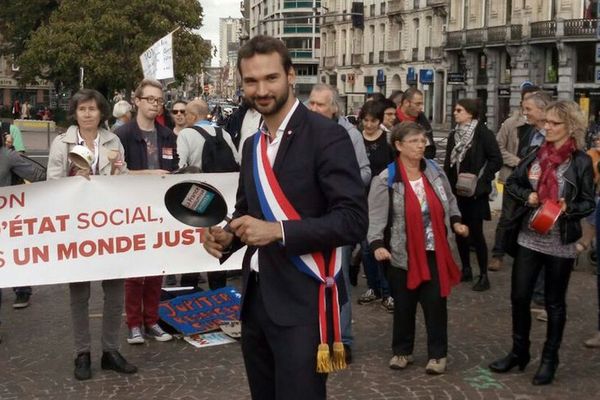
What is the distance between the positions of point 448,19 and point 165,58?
52.3 metres

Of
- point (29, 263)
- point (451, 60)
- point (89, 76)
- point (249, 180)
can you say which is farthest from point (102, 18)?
point (249, 180)

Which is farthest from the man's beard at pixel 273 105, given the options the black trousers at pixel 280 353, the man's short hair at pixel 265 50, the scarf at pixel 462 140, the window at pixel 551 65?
the window at pixel 551 65

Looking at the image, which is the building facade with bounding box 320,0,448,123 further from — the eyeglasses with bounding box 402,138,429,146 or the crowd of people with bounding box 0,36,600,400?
the eyeglasses with bounding box 402,138,429,146

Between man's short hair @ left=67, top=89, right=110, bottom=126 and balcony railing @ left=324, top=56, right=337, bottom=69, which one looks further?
balcony railing @ left=324, top=56, right=337, bottom=69

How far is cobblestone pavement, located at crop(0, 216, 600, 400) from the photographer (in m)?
5.93

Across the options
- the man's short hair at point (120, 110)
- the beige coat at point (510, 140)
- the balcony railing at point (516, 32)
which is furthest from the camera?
the balcony railing at point (516, 32)

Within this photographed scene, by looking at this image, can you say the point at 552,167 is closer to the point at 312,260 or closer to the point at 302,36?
the point at 312,260

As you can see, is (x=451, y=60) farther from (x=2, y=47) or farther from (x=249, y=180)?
(x=249, y=180)

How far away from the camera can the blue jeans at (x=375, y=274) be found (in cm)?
852

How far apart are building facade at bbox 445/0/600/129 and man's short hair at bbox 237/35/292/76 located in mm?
44942

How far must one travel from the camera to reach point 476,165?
9250mm

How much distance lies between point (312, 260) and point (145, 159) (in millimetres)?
→ 3980

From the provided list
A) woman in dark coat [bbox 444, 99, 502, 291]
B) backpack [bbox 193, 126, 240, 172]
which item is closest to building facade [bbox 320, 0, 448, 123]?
woman in dark coat [bbox 444, 99, 502, 291]

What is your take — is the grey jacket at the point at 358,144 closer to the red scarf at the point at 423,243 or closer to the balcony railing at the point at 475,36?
the red scarf at the point at 423,243
